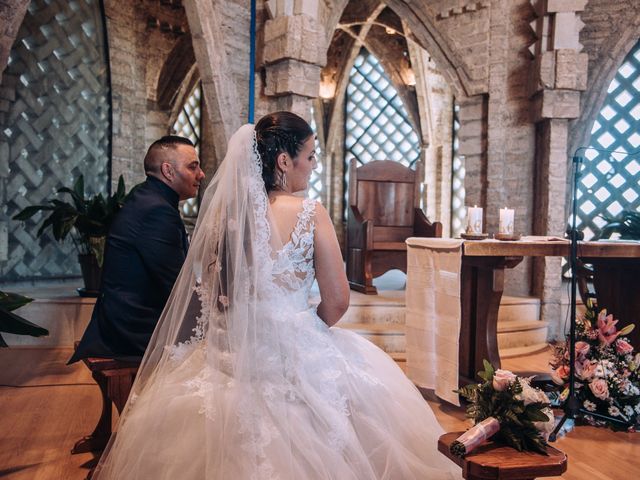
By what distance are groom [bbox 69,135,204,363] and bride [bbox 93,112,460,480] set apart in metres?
0.43

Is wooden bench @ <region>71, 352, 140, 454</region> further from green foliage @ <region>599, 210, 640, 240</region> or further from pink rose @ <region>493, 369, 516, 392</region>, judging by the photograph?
green foliage @ <region>599, 210, 640, 240</region>

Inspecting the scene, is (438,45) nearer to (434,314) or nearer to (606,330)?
(434,314)

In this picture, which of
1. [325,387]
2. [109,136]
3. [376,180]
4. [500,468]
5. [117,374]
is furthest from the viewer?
[109,136]

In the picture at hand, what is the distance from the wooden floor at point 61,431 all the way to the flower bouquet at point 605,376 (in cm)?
10

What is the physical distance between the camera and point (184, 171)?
234 cm

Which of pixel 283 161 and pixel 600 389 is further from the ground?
pixel 283 161

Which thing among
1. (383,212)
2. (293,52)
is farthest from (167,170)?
(383,212)

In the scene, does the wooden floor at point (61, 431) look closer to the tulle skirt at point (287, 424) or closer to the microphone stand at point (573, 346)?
the microphone stand at point (573, 346)

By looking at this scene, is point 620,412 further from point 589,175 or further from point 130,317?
point 589,175

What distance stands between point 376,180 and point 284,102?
1.17 meters

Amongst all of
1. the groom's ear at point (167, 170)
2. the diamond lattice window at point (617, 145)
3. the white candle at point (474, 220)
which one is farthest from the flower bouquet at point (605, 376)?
the diamond lattice window at point (617, 145)

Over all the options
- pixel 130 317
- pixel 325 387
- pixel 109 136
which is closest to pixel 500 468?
pixel 325 387

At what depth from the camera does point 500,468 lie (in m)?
1.29

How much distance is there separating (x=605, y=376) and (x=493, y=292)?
70cm
